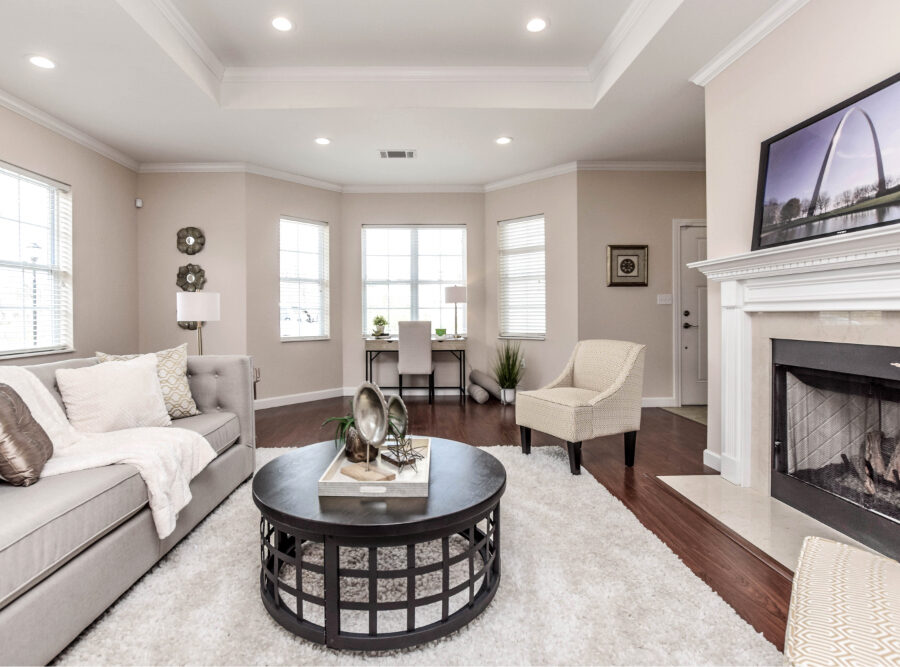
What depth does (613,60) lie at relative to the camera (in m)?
3.18

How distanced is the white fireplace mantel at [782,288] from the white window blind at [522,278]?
2.50 meters

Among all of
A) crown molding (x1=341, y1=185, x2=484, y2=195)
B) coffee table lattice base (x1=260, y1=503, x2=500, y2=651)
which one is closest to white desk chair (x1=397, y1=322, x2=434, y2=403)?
crown molding (x1=341, y1=185, x2=484, y2=195)

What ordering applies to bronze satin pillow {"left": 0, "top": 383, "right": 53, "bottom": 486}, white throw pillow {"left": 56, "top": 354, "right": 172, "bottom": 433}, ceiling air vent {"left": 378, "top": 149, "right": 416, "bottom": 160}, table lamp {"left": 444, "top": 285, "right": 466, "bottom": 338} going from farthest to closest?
table lamp {"left": 444, "top": 285, "right": 466, "bottom": 338}
ceiling air vent {"left": 378, "top": 149, "right": 416, "bottom": 160}
white throw pillow {"left": 56, "top": 354, "right": 172, "bottom": 433}
bronze satin pillow {"left": 0, "top": 383, "right": 53, "bottom": 486}

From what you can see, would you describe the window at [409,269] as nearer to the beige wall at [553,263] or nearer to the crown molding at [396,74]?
the beige wall at [553,263]

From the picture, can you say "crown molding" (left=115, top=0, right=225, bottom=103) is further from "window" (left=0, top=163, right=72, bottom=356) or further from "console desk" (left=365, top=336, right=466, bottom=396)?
"console desk" (left=365, top=336, right=466, bottom=396)

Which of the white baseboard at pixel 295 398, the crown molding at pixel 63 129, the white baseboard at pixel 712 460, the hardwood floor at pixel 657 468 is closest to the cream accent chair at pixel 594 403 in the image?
the hardwood floor at pixel 657 468

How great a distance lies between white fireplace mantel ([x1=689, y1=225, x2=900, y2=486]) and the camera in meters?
1.75

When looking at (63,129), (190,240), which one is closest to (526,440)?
(190,240)

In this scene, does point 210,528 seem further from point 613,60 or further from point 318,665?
point 613,60

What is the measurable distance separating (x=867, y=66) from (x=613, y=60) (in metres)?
1.59

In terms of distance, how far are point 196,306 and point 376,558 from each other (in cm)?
294

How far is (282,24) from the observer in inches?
115

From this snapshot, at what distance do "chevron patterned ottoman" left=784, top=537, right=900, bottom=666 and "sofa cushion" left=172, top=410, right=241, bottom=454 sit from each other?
2.32 m

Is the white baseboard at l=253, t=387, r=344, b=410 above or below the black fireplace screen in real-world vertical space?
below
